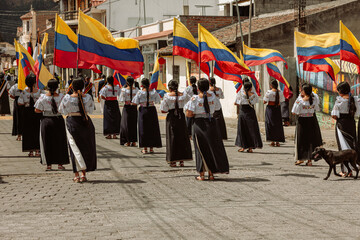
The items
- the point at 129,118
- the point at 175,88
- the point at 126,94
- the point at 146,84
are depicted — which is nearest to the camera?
the point at 175,88

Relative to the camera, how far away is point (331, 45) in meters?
14.2

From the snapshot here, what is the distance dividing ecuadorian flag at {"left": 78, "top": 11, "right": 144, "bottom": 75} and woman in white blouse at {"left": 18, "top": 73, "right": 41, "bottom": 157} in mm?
2596

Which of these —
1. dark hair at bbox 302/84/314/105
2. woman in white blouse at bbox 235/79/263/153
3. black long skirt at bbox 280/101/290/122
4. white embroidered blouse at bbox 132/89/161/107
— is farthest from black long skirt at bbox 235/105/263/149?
black long skirt at bbox 280/101/290/122

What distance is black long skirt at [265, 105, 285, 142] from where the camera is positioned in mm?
17438

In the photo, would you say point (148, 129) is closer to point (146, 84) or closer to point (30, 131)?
point (146, 84)

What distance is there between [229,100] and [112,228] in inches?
838

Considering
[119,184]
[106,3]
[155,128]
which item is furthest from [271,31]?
[106,3]

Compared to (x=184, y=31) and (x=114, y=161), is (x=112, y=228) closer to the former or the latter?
(x=114, y=161)

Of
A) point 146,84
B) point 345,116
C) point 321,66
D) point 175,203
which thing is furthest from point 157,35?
point 175,203

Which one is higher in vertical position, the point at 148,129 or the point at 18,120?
the point at 18,120

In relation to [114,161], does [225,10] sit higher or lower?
higher

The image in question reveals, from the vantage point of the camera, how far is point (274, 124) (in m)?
17.5

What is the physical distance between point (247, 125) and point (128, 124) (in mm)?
3131

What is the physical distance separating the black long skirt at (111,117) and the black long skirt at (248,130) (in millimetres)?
4419
